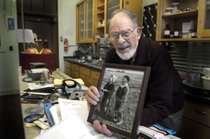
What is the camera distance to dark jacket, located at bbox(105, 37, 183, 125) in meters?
0.90

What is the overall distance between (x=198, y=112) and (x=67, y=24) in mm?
4143

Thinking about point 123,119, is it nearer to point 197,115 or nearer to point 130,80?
point 130,80

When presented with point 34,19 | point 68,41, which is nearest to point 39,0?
point 34,19

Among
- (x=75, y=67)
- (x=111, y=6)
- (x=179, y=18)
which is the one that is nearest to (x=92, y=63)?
(x=75, y=67)

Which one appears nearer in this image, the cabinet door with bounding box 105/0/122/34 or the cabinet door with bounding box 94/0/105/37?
the cabinet door with bounding box 105/0/122/34

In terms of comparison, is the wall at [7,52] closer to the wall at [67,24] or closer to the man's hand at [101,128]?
the wall at [67,24]

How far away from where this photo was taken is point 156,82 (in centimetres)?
99

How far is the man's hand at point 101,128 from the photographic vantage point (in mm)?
806

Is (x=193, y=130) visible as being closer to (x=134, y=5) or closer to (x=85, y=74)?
(x=134, y=5)

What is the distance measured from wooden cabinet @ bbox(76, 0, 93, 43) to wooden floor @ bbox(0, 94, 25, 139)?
7.05 ft

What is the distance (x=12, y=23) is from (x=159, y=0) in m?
3.57

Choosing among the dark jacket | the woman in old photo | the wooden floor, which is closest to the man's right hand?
the woman in old photo

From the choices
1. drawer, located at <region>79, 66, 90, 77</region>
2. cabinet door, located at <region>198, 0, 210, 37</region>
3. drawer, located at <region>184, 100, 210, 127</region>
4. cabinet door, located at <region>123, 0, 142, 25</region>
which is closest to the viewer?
drawer, located at <region>184, 100, 210, 127</region>

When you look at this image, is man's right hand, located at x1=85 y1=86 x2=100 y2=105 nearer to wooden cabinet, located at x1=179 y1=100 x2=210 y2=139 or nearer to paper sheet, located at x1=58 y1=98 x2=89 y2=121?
paper sheet, located at x1=58 y1=98 x2=89 y2=121
